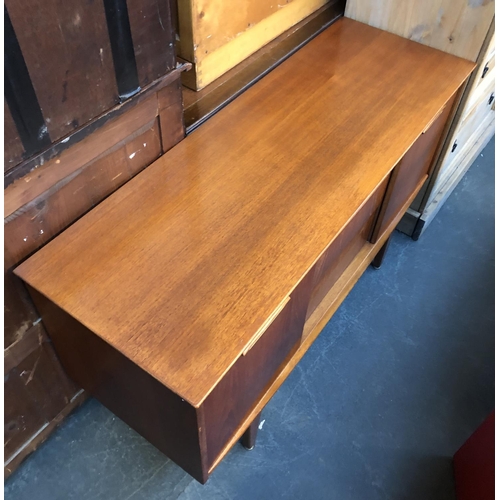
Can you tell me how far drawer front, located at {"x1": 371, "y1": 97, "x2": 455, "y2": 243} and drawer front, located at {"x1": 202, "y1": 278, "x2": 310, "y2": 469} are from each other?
41 centimetres

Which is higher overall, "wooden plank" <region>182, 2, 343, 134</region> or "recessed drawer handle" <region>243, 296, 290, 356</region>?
"wooden plank" <region>182, 2, 343, 134</region>

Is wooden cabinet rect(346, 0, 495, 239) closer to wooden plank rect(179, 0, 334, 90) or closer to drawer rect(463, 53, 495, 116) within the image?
drawer rect(463, 53, 495, 116)

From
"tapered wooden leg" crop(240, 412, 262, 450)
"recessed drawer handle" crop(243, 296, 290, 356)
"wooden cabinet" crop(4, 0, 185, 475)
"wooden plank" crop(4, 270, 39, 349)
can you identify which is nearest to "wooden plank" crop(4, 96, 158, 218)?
"wooden cabinet" crop(4, 0, 185, 475)

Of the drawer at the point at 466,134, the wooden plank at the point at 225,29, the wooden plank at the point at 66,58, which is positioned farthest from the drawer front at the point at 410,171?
the wooden plank at the point at 66,58

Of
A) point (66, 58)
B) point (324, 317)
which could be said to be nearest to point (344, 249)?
point (324, 317)

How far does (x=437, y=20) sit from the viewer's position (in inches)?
50.3

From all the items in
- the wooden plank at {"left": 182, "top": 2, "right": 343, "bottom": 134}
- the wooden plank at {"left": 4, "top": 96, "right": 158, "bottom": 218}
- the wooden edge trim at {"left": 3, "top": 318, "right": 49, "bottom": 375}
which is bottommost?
the wooden edge trim at {"left": 3, "top": 318, "right": 49, "bottom": 375}

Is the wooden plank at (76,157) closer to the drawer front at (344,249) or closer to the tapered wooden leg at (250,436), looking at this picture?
the drawer front at (344,249)

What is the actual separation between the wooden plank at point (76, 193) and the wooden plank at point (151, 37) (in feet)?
0.34

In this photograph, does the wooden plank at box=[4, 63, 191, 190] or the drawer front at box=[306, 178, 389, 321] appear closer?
the wooden plank at box=[4, 63, 191, 190]

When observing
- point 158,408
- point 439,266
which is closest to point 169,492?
point 158,408

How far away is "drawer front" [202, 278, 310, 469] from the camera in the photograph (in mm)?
775

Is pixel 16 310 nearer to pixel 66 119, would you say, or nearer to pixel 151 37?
pixel 66 119

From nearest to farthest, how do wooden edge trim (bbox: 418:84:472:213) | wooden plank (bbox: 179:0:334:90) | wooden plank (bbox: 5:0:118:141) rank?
1. wooden plank (bbox: 5:0:118:141)
2. wooden plank (bbox: 179:0:334:90)
3. wooden edge trim (bbox: 418:84:472:213)
